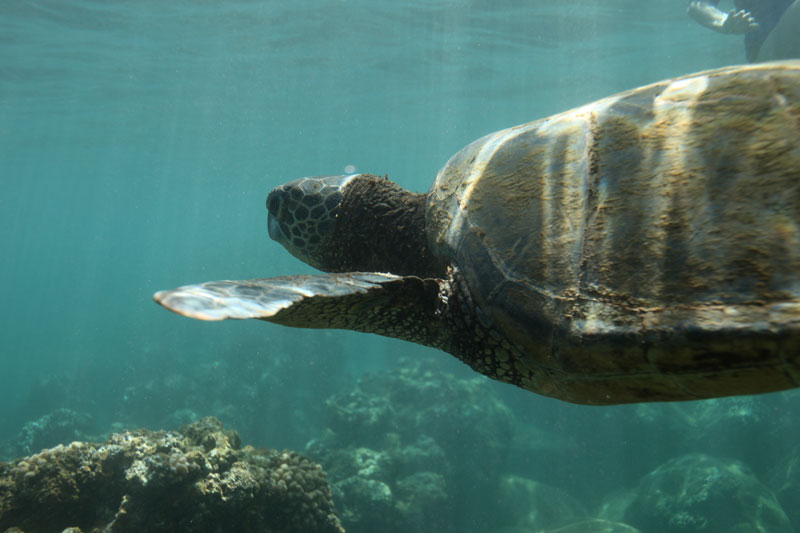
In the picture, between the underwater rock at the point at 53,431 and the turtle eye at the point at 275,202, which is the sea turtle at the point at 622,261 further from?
the underwater rock at the point at 53,431

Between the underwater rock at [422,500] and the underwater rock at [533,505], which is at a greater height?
the underwater rock at [422,500]

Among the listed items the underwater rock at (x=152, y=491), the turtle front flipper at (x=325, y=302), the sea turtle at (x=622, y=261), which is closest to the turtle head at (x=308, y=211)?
the turtle front flipper at (x=325, y=302)

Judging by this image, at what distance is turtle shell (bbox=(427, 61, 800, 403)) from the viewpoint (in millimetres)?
1534

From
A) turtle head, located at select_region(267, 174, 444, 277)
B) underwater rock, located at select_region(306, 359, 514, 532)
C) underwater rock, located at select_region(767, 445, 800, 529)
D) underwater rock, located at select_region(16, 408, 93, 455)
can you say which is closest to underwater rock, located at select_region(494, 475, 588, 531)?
underwater rock, located at select_region(306, 359, 514, 532)

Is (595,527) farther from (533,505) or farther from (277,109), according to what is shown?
(277,109)

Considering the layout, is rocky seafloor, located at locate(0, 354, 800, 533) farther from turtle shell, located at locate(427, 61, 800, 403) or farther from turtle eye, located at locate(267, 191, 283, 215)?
turtle shell, located at locate(427, 61, 800, 403)

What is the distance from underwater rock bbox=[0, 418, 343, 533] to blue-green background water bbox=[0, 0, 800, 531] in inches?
240

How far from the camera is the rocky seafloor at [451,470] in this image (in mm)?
4137

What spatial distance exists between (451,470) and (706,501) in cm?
495

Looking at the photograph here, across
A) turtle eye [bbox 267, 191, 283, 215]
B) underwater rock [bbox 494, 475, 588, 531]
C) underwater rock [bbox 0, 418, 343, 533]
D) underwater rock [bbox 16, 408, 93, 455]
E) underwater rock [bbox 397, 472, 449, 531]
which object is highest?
turtle eye [bbox 267, 191, 283, 215]

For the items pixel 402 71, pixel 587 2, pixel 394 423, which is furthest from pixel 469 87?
pixel 394 423

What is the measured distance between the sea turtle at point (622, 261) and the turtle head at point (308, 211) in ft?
3.93

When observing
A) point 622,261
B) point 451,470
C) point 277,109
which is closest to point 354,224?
point 622,261

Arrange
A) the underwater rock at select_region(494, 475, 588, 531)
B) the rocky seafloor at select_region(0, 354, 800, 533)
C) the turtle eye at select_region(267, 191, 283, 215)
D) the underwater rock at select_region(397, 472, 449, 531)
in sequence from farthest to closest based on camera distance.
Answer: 1. the underwater rock at select_region(494, 475, 588, 531)
2. the underwater rock at select_region(397, 472, 449, 531)
3. the rocky seafloor at select_region(0, 354, 800, 533)
4. the turtle eye at select_region(267, 191, 283, 215)
